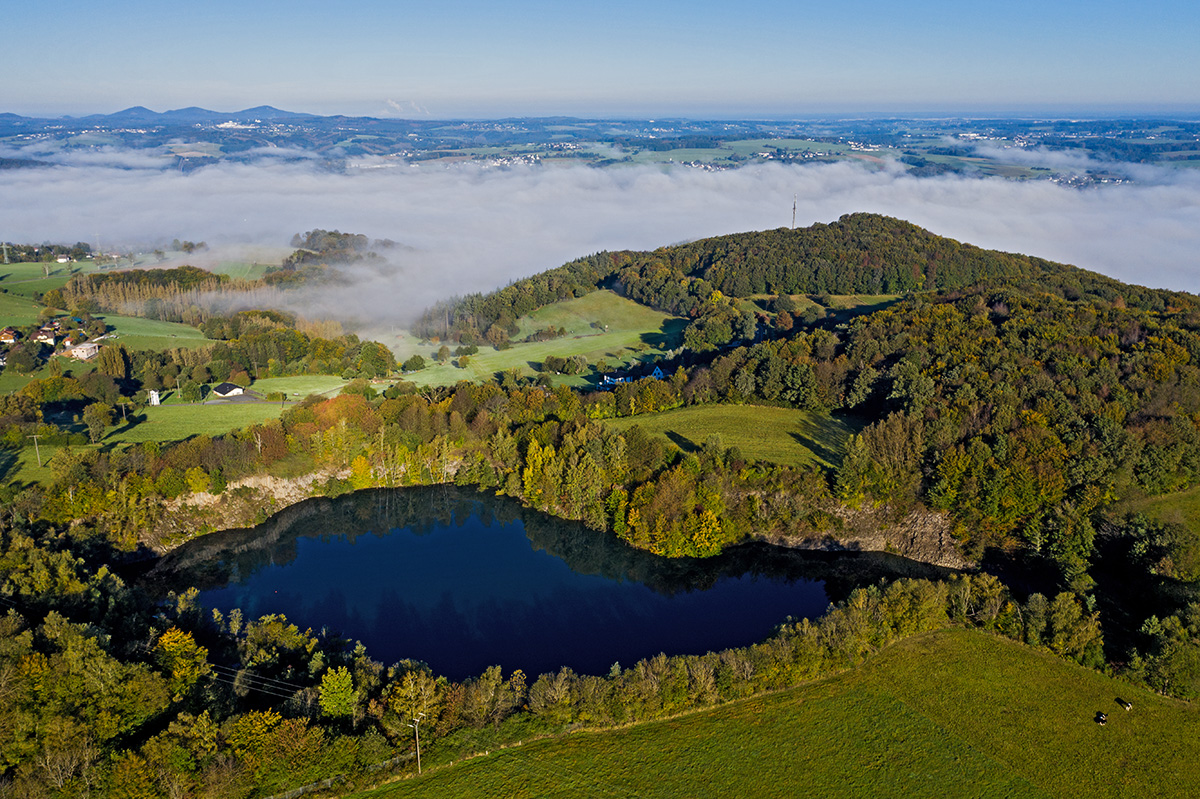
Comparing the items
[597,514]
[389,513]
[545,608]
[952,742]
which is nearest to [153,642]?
[545,608]

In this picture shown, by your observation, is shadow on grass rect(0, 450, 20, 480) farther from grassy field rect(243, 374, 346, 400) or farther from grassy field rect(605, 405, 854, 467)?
grassy field rect(605, 405, 854, 467)

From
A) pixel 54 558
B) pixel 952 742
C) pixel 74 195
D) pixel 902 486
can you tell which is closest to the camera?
pixel 952 742

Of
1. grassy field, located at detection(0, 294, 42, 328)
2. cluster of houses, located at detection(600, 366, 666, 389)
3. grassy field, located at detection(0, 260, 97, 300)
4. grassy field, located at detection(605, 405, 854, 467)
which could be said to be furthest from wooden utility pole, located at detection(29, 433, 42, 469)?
grassy field, located at detection(0, 260, 97, 300)

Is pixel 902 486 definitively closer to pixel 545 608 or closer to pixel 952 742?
pixel 952 742

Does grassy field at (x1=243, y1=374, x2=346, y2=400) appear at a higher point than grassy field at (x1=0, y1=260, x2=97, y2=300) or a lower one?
lower

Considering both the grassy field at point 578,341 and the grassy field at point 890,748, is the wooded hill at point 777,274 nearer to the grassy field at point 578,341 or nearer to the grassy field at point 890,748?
the grassy field at point 578,341

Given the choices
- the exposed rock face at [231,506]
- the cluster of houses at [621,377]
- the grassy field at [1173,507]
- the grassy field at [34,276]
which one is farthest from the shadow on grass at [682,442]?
the grassy field at [34,276]
